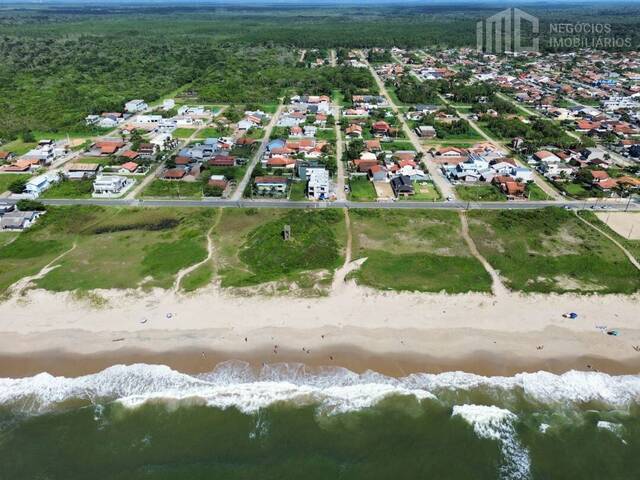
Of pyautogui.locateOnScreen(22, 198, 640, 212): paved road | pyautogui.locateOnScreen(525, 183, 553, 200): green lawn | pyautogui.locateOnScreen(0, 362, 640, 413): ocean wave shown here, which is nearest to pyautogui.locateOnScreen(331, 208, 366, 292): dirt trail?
pyautogui.locateOnScreen(0, 362, 640, 413): ocean wave

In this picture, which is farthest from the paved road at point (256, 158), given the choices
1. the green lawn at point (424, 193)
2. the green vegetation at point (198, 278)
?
the green lawn at point (424, 193)

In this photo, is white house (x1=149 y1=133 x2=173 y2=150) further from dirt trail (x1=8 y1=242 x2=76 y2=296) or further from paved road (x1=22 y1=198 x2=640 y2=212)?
dirt trail (x1=8 y1=242 x2=76 y2=296)

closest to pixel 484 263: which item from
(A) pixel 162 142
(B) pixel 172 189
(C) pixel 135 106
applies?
(B) pixel 172 189

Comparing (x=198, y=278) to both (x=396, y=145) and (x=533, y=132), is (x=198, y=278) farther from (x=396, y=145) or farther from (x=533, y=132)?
(x=533, y=132)

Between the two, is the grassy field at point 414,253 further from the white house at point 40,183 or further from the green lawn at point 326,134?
the white house at point 40,183

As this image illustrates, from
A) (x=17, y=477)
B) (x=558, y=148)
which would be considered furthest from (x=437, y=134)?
(x=17, y=477)

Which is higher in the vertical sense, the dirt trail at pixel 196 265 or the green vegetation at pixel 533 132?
the green vegetation at pixel 533 132

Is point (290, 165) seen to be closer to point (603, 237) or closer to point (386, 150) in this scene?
point (386, 150)
